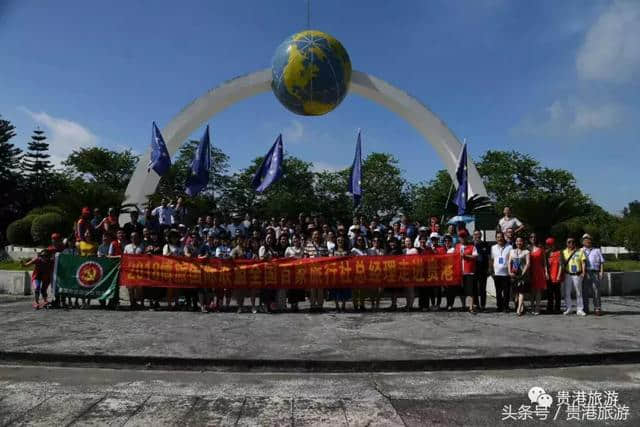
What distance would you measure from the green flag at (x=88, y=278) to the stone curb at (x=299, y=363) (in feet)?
14.2

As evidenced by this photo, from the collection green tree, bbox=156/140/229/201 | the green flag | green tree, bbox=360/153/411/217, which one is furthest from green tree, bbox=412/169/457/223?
the green flag

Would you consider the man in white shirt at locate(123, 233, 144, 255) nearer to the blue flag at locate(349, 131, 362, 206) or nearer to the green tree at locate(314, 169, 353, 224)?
the blue flag at locate(349, 131, 362, 206)

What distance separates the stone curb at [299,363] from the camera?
605 centimetres

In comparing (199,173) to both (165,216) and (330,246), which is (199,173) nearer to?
(165,216)

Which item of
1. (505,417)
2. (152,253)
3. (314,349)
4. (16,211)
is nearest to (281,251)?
(152,253)

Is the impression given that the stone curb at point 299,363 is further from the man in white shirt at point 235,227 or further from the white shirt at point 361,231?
the man in white shirt at point 235,227

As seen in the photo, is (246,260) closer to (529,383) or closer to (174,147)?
(529,383)

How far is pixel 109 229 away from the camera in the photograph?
39.7ft

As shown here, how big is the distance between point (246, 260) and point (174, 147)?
1093 centimetres

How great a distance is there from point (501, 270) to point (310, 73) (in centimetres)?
842

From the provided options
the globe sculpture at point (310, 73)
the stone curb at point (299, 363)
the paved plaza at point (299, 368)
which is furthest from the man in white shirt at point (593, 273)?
the globe sculpture at point (310, 73)

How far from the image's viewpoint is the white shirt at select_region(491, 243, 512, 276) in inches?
398

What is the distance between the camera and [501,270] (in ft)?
33.2

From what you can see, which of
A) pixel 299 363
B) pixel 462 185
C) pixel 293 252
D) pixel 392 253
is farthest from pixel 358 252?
pixel 462 185
